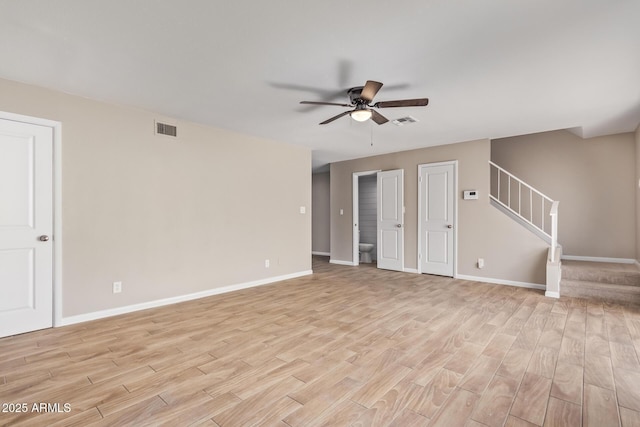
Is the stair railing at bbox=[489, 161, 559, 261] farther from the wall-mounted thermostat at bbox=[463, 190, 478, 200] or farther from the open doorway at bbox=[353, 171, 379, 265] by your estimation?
the open doorway at bbox=[353, 171, 379, 265]

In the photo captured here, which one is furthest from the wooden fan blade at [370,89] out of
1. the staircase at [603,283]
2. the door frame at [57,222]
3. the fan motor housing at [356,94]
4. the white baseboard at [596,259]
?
the white baseboard at [596,259]

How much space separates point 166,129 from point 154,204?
999mm

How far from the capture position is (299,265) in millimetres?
5891

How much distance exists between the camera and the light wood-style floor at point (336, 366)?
5.85ft

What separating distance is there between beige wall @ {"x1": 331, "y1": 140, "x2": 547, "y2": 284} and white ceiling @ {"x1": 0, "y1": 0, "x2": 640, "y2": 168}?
1.59m

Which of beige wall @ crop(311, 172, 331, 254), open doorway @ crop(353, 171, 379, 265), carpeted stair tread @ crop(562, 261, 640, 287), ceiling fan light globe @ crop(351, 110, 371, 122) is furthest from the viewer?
beige wall @ crop(311, 172, 331, 254)

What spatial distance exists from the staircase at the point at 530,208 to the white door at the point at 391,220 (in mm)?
1688

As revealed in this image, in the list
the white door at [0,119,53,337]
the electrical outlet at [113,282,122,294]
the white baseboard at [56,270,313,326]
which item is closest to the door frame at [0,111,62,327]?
the white door at [0,119,53,337]

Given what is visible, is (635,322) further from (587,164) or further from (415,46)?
(415,46)

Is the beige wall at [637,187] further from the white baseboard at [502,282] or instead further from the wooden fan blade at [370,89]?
the wooden fan blade at [370,89]

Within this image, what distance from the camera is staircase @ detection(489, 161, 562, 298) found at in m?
4.59

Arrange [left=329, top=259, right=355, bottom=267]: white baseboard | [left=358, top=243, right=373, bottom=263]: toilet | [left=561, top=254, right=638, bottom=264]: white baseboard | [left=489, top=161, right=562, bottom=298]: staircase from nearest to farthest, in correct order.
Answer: [left=489, top=161, right=562, bottom=298]: staircase, [left=561, top=254, right=638, bottom=264]: white baseboard, [left=329, top=259, right=355, bottom=267]: white baseboard, [left=358, top=243, right=373, bottom=263]: toilet

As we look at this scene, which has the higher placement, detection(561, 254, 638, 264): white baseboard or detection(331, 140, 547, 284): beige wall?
detection(331, 140, 547, 284): beige wall

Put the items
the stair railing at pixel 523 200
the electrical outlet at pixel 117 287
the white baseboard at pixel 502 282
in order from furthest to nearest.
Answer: the stair railing at pixel 523 200
the white baseboard at pixel 502 282
the electrical outlet at pixel 117 287
